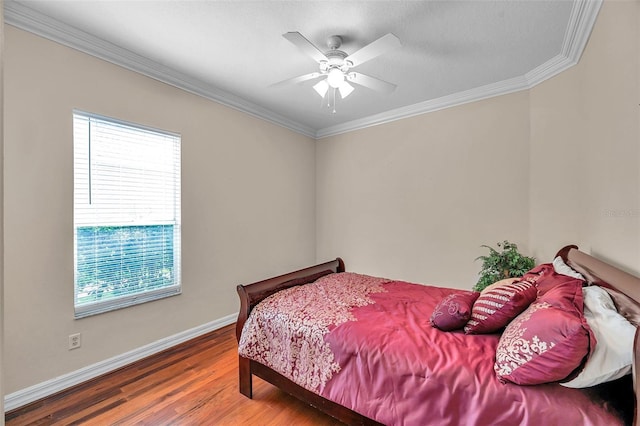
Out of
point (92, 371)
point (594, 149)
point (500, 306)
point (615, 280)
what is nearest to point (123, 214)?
point (92, 371)

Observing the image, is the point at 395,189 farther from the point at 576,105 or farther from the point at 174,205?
the point at 174,205

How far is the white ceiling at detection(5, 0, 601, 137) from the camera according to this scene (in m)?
2.05

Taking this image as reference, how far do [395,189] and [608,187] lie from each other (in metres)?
2.20

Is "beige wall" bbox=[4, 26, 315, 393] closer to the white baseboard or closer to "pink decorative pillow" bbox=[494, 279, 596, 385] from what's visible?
the white baseboard

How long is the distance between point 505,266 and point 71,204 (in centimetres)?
386

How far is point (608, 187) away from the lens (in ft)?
6.45

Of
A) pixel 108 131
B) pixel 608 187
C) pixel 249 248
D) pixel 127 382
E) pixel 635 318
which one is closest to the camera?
pixel 635 318

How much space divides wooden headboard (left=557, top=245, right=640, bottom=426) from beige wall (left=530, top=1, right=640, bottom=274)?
13cm

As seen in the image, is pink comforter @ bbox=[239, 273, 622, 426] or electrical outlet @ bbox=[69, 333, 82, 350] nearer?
pink comforter @ bbox=[239, 273, 622, 426]

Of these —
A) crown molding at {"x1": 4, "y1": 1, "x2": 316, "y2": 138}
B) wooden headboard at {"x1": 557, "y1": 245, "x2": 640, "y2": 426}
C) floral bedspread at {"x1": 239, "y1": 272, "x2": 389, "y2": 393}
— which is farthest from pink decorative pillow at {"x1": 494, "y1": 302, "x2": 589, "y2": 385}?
crown molding at {"x1": 4, "y1": 1, "x2": 316, "y2": 138}

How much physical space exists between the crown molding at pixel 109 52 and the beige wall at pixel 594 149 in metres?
3.21

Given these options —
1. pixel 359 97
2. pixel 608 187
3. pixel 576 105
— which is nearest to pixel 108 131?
pixel 359 97

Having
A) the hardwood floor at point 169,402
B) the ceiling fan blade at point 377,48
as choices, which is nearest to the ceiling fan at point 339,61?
the ceiling fan blade at point 377,48

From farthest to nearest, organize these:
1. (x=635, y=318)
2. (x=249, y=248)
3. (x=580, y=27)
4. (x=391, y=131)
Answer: (x=391, y=131)
(x=249, y=248)
(x=580, y=27)
(x=635, y=318)
